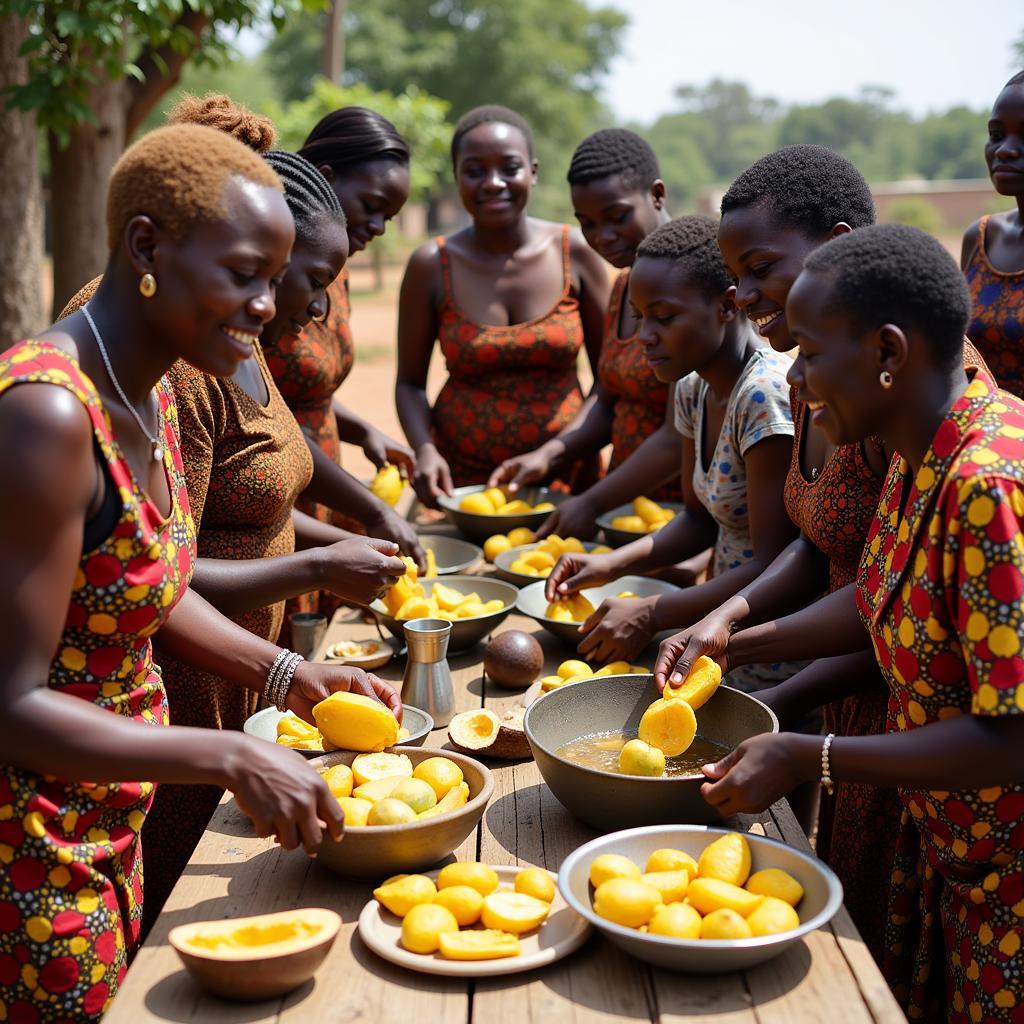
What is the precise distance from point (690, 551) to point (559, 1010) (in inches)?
93.6

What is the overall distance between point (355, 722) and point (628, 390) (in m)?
2.83

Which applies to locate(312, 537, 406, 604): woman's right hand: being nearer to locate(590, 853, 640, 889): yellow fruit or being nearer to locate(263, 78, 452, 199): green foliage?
locate(590, 853, 640, 889): yellow fruit

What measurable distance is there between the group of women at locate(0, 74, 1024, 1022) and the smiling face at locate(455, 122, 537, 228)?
4.05 feet

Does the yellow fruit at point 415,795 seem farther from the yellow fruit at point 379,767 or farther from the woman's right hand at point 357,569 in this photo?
the woman's right hand at point 357,569

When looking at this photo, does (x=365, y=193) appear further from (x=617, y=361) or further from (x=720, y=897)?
(x=720, y=897)

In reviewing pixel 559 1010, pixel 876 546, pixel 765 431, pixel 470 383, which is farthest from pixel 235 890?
pixel 470 383

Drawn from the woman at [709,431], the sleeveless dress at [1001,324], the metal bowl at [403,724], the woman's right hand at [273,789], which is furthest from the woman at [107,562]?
the sleeveless dress at [1001,324]

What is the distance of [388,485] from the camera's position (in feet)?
16.2

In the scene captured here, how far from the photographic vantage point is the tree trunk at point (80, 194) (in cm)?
865

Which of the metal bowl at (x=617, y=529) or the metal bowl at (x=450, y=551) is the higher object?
the metal bowl at (x=617, y=529)

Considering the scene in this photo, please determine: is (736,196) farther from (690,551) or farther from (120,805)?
(120,805)

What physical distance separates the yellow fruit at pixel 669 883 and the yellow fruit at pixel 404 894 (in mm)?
407

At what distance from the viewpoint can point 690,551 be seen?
4.12 metres

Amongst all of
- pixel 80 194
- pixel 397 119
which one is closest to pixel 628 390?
pixel 80 194
